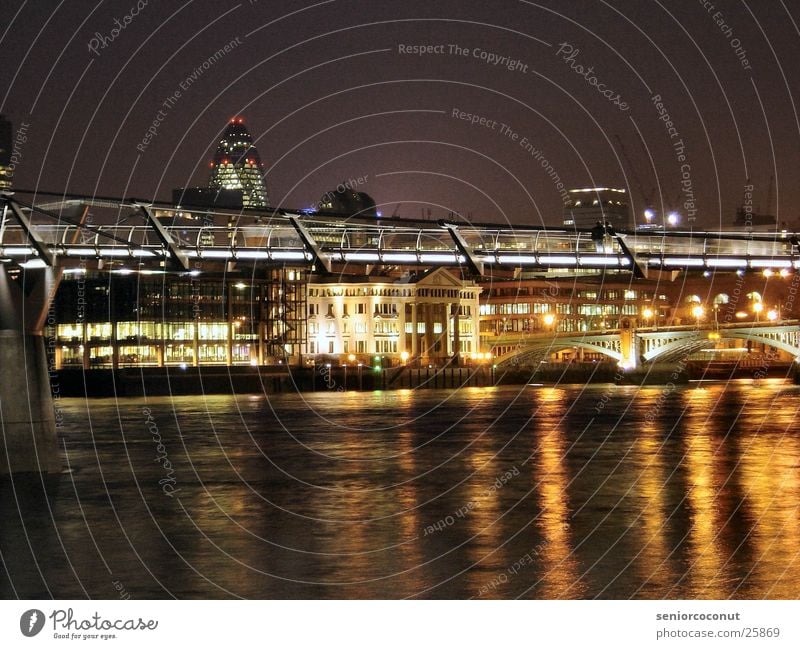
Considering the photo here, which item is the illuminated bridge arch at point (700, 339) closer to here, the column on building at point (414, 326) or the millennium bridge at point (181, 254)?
the column on building at point (414, 326)

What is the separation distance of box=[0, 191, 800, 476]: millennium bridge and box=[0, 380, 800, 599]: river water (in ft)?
8.51

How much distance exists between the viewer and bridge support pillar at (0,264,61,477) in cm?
3747

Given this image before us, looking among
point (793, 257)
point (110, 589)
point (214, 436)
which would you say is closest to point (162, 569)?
point (110, 589)

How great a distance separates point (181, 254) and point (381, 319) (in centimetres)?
13109

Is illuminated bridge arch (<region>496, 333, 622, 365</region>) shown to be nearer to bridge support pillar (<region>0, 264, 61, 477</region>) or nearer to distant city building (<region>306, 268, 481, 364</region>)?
distant city building (<region>306, 268, 481, 364</region>)

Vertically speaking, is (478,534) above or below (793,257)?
below

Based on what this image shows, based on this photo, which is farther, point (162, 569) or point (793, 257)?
point (793, 257)

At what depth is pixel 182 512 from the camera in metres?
34.2

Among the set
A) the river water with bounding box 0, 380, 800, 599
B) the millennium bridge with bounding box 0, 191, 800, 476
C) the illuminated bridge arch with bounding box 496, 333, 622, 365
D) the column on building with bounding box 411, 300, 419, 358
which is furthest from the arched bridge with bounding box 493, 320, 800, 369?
the millennium bridge with bounding box 0, 191, 800, 476

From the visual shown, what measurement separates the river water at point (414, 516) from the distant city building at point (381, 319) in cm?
10514

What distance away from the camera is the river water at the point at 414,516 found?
23.6 meters

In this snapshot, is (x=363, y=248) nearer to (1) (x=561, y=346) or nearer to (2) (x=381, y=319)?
(1) (x=561, y=346)
